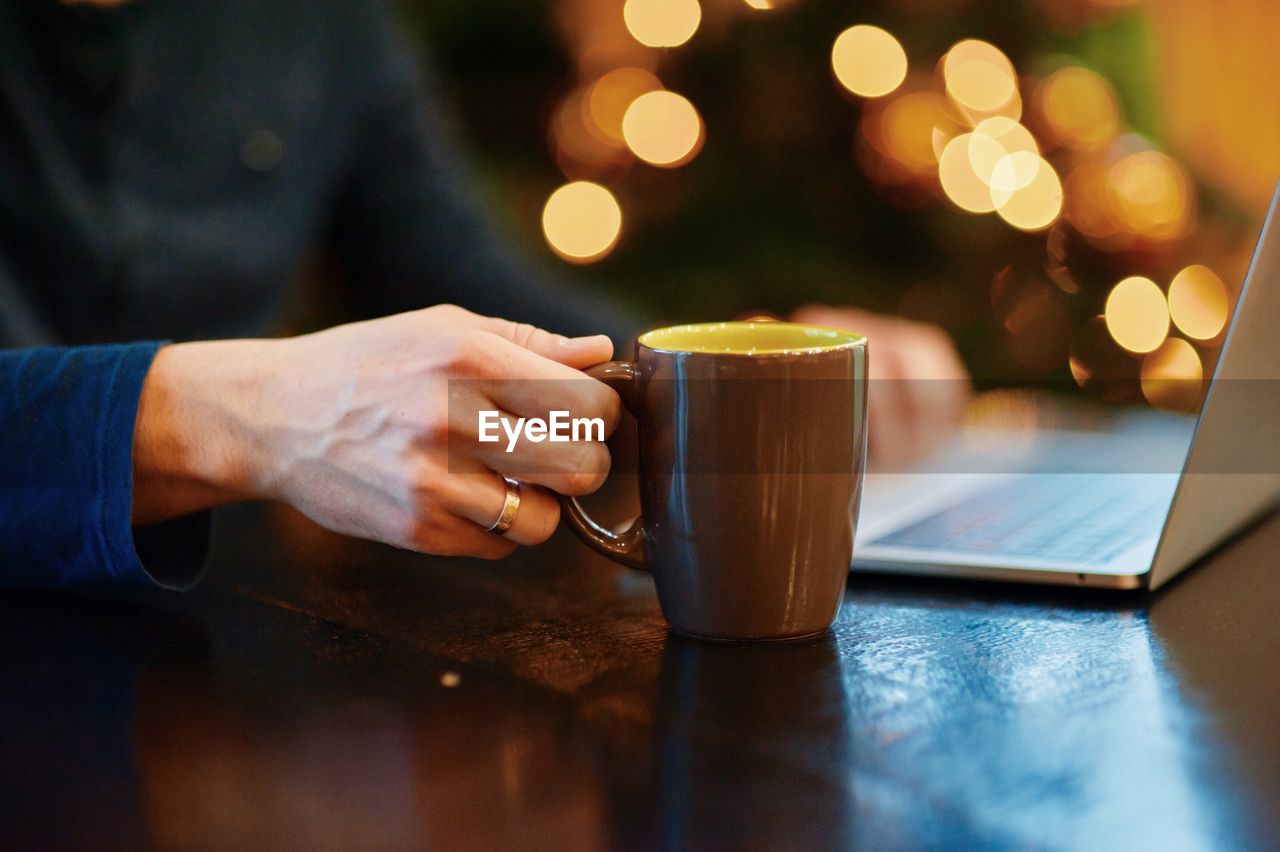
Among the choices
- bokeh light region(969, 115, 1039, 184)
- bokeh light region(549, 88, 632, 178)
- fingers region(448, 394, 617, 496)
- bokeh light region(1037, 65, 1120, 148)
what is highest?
bokeh light region(1037, 65, 1120, 148)

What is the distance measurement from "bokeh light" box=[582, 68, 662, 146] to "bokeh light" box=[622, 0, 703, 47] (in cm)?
6

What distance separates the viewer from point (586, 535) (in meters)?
0.52

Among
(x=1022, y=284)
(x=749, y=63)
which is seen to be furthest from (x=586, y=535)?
(x=1022, y=284)

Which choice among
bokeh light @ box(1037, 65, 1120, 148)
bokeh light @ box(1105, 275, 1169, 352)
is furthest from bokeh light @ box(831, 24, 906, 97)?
bokeh light @ box(1105, 275, 1169, 352)

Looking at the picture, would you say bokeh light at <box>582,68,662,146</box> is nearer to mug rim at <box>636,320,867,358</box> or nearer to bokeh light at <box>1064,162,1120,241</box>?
bokeh light at <box>1064,162,1120,241</box>

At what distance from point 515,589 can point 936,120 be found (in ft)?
5.13

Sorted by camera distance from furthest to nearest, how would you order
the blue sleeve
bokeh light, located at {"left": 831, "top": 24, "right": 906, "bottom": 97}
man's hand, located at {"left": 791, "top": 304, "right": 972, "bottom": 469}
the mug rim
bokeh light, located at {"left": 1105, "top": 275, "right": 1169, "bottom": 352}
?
bokeh light, located at {"left": 1105, "top": 275, "right": 1169, "bottom": 352}
bokeh light, located at {"left": 831, "top": 24, "right": 906, "bottom": 97}
man's hand, located at {"left": 791, "top": 304, "right": 972, "bottom": 469}
the blue sleeve
the mug rim

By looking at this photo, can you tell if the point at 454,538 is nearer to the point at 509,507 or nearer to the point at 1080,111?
the point at 509,507

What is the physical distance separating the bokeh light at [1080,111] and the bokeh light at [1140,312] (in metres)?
→ 0.25

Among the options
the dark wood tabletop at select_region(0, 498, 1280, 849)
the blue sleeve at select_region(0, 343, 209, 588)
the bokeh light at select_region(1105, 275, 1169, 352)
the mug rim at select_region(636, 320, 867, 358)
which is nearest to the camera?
the dark wood tabletop at select_region(0, 498, 1280, 849)

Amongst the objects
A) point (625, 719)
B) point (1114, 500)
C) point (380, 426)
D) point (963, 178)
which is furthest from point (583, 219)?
point (625, 719)

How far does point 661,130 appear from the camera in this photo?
6.40ft

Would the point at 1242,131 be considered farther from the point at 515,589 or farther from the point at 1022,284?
the point at 515,589

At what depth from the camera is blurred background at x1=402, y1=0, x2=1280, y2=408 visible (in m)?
1.83
